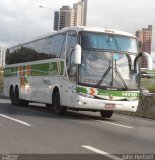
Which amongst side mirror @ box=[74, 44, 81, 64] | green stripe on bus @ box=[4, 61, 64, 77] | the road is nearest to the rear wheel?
green stripe on bus @ box=[4, 61, 64, 77]

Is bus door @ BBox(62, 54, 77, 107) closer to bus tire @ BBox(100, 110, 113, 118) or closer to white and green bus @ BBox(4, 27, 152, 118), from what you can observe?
white and green bus @ BBox(4, 27, 152, 118)

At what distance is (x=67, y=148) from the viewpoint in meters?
10.7

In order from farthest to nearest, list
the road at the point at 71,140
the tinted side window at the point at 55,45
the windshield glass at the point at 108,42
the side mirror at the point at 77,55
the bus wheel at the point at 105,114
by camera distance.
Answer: the bus wheel at the point at 105,114 → the tinted side window at the point at 55,45 → the windshield glass at the point at 108,42 → the side mirror at the point at 77,55 → the road at the point at 71,140

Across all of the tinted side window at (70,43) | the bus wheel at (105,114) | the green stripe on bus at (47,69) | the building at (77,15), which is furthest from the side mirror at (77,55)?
the building at (77,15)

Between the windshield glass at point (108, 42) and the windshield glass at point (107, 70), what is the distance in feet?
0.79

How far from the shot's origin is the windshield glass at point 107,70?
1909cm

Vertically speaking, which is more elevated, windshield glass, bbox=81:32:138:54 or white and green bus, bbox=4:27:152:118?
windshield glass, bbox=81:32:138:54

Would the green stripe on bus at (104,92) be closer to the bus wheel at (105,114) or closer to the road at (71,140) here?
the bus wheel at (105,114)

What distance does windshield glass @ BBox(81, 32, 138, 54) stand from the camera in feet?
63.4

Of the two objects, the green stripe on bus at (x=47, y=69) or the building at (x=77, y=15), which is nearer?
the green stripe on bus at (x=47, y=69)

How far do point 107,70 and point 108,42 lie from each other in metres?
1.18

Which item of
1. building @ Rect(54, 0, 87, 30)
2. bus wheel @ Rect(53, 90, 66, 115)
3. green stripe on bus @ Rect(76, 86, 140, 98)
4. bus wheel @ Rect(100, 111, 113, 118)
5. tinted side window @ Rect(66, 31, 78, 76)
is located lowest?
bus wheel @ Rect(100, 111, 113, 118)

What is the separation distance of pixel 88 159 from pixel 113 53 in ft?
34.2

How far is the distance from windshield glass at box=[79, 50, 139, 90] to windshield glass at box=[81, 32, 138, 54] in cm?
24
